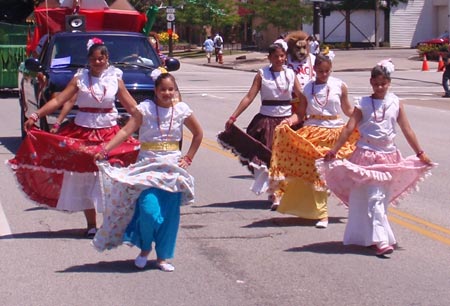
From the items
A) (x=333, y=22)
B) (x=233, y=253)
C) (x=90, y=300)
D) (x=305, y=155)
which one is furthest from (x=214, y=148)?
(x=333, y=22)

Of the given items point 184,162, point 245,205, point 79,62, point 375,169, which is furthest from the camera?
point 79,62

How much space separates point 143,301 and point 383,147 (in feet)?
9.03

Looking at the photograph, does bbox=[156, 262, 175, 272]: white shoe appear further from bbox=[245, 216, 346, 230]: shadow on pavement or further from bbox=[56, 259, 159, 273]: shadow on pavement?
bbox=[245, 216, 346, 230]: shadow on pavement

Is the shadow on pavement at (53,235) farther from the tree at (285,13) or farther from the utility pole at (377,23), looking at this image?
the utility pole at (377,23)

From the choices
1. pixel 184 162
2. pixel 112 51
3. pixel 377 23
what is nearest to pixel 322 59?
pixel 184 162

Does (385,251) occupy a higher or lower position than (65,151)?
lower

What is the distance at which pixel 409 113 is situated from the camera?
23.8m

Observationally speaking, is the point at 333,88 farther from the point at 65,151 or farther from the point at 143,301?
the point at 143,301

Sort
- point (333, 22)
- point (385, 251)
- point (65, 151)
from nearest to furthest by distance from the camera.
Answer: point (385, 251)
point (65, 151)
point (333, 22)

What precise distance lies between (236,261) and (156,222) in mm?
938

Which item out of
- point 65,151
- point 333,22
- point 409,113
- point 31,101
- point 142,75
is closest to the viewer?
point 65,151

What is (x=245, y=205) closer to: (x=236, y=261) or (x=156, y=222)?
(x=236, y=261)

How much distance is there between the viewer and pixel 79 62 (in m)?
14.9

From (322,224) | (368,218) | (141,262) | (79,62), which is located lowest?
(322,224)
